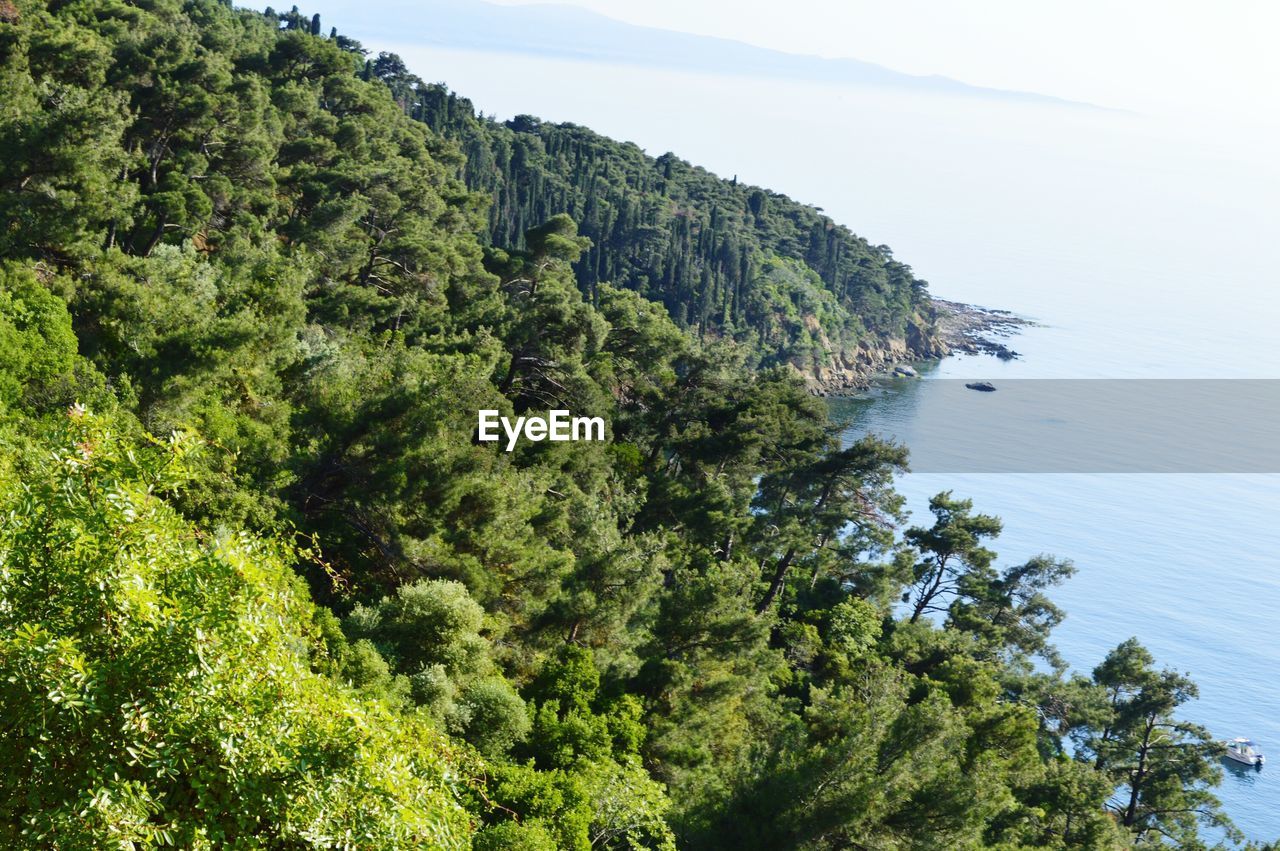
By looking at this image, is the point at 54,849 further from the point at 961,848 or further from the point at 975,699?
the point at 975,699

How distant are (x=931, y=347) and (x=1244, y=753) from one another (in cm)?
8330

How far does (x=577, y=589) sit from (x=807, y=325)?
95.7m

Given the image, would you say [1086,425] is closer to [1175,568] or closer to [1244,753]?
[1175,568]

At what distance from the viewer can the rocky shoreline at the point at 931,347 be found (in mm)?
110625

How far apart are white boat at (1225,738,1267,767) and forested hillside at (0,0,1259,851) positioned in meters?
7.86

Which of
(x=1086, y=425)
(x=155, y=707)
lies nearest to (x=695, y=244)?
(x=1086, y=425)

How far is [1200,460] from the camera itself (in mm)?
81625

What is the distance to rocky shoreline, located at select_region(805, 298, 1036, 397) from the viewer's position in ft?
363

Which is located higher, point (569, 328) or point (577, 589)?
point (569, 328)

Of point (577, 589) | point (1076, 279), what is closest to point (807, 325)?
A: point (1076, 279)

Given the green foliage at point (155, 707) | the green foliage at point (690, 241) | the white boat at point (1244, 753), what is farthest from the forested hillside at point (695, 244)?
the green foliage at point (155, 707)

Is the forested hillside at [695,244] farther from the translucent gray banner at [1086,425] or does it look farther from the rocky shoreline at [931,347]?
the translucent gray banner at [1086,425]


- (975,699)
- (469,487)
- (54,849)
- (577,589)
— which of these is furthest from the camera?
(975,699)

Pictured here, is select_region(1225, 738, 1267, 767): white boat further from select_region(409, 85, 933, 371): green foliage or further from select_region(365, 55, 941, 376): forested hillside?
select_region(365, 55, 941, 376): forested hillside
